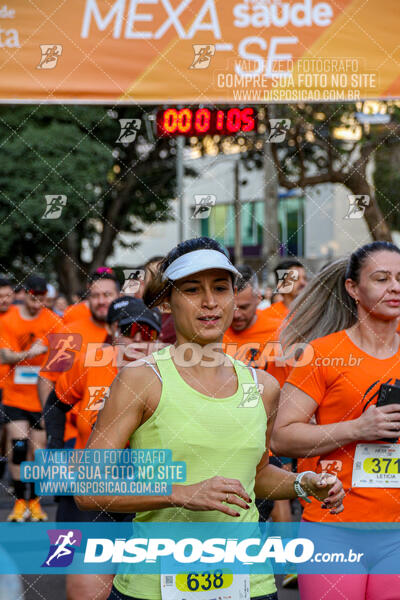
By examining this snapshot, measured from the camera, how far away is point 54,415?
4.96 meters

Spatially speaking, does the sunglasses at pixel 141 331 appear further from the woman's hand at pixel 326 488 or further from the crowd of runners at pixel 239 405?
the woman's hand at pixel 326 488

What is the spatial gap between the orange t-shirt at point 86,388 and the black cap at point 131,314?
0.55ft

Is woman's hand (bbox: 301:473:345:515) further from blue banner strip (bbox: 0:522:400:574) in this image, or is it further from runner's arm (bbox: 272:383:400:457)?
runner's arm (bbox: 272:383:400:457)

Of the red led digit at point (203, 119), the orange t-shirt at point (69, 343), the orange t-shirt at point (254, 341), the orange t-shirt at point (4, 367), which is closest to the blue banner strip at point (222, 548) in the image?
the orange t-shirt at point (69, 343)

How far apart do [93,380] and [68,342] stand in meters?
1.76

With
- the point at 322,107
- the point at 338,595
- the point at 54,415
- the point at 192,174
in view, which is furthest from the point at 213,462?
the point at 192,174

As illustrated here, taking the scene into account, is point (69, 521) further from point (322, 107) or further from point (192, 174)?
point (192, 174)

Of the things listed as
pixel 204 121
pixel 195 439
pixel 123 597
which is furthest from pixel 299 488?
pixel 204 121

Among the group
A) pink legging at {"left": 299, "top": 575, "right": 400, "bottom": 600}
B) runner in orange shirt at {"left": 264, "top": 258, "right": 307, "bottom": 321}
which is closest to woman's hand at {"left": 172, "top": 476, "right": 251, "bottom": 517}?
pink legging at {"left": 299, "top": 575, "right": 400, "bottom": 600}

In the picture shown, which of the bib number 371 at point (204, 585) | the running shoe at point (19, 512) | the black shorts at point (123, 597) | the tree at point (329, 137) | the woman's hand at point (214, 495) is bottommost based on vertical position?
the black shorts at point (123, 597)

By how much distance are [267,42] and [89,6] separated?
1.02 metres

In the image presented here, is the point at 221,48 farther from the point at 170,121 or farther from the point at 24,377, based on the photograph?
the point at 24,377

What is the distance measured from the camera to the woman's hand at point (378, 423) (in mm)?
3350

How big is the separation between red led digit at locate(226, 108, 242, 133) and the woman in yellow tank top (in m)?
2.81
